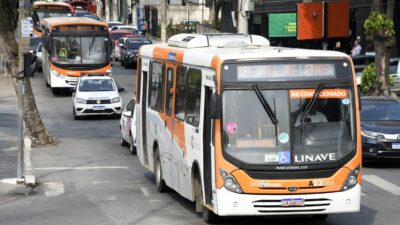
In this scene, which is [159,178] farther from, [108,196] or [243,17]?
[243,17]

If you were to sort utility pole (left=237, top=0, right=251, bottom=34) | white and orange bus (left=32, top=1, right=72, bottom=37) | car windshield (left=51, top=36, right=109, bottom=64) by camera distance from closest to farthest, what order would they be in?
car windshield (left=51, top=36, right=109, bottom=64) → utility pole (left=237, top=0, right=251, bottom=34) → white and orange bus (left=32, top=1, right=72, bottom=37)

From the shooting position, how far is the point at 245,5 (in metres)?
51.2

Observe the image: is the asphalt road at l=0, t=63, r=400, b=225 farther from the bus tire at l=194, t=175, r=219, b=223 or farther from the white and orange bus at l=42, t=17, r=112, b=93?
the white and orange bus at l=42, t=17, r=112, b=93

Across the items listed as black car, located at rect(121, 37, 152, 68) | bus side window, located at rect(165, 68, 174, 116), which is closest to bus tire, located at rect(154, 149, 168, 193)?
bus side window, located at rect(165, 68, 174, 116)

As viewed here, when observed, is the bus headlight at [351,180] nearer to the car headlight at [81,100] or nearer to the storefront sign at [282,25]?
the car headlight at [81,100]

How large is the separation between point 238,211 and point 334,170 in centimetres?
159

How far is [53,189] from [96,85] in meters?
19.1

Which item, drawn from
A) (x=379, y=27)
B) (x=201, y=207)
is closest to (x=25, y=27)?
(x=201, y=207)

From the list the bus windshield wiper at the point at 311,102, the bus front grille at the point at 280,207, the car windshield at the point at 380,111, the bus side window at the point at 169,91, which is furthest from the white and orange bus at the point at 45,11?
the bus front grille at the point at 280,207

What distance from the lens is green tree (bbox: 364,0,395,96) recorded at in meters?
32.9

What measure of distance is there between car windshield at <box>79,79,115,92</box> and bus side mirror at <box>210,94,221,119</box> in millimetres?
25197

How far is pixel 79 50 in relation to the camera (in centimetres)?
4734

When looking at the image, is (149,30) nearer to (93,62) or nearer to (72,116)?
(93,62)

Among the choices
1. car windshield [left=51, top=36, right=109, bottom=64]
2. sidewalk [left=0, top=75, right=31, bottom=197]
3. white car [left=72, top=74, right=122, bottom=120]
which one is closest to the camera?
sidewalk [left=0, top=75, right=31, bottom=197]
